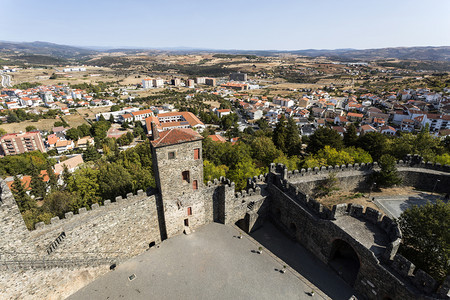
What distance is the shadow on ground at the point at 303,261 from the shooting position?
16375 millimetres

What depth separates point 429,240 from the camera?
572 inches

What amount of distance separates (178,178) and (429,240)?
60.1 ft

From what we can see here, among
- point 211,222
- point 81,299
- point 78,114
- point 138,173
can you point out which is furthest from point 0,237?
point 78,114

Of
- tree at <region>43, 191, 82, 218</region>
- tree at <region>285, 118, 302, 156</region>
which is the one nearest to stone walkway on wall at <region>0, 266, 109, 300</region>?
tree at <region>43, 191, 82, 218</region>

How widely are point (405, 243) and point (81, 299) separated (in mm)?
23475

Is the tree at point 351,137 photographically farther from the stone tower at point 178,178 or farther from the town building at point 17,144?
the town building at point 17,144

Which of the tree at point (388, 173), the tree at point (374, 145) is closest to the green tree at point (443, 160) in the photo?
the tree at point (374, 145)

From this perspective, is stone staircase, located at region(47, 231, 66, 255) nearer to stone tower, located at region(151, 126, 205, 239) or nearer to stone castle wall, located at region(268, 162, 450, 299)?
stone tower, located at region(151, 126, 205, 239)

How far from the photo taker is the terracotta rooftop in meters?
17.7

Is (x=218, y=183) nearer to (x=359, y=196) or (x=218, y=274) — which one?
(x=218, y=274)

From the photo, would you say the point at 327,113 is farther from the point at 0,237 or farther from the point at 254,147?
the point at 0,237

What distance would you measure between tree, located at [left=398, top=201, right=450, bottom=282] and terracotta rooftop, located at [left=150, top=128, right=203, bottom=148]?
55.5 ft

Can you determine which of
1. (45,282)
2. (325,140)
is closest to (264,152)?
(325,140)

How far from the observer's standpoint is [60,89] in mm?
178875
